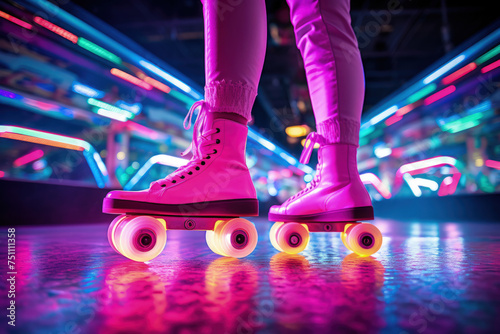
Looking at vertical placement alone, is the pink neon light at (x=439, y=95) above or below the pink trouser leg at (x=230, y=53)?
above

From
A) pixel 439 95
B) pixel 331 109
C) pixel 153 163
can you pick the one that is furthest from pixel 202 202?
pixel 439 95

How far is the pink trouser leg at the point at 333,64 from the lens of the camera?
976 millimetres

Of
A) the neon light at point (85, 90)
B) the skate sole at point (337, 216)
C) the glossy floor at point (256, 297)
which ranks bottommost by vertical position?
the glossy floor at point (256, 297)

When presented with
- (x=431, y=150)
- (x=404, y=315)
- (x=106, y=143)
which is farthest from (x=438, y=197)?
(x=404, y=315)

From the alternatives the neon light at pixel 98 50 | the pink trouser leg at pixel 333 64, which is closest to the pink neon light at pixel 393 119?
the neon light at pixel 98 50

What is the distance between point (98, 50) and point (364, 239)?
336cm

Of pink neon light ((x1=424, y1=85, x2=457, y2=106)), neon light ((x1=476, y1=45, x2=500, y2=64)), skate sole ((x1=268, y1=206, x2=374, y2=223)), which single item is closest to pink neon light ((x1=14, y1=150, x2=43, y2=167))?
skate sole ((x1=268, y1=206, x2=374, y2=223))

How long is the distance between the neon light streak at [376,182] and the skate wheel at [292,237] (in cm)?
700

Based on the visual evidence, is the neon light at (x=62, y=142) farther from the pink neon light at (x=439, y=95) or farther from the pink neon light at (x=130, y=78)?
the pink neon light at (x=439, y=95)

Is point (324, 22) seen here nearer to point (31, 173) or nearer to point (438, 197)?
point (31, 173)

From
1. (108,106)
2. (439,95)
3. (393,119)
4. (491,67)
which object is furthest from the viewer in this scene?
(393,119)

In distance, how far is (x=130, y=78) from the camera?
3842 millimetres

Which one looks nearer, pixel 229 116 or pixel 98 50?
pixel 229 116

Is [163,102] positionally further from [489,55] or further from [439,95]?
[439,95]
